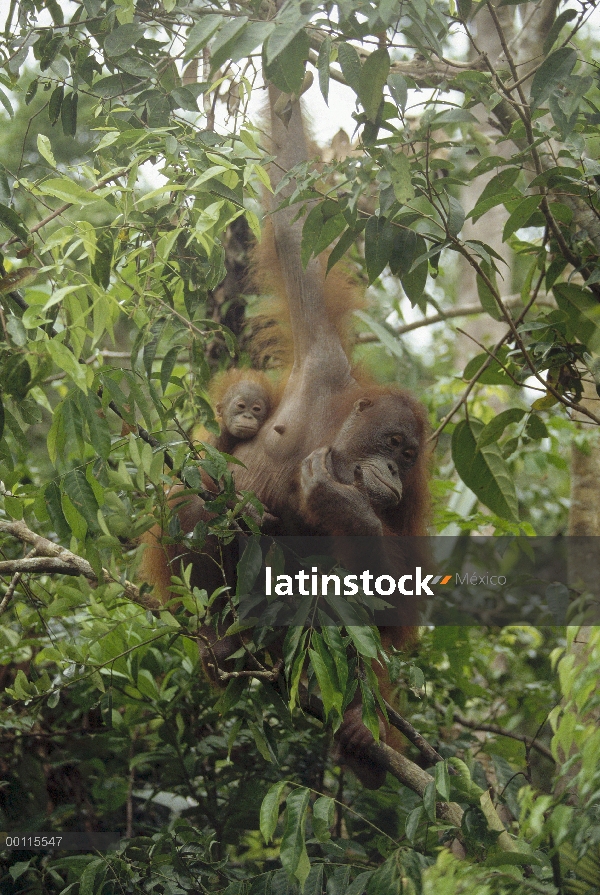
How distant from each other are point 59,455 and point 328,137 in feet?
3.45

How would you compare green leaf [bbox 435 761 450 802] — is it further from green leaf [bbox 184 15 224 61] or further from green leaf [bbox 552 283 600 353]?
green leaf [bbox 184 15 224 61]

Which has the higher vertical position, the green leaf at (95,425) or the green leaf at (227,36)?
the green leaf at (227,36)

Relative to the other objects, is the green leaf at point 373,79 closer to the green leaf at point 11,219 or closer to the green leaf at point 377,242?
the green leaf at point 377,242

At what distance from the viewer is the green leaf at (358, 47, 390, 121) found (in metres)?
1.20

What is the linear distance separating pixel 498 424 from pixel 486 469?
0.12m

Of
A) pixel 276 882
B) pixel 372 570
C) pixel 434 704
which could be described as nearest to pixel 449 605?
pixel 434 704

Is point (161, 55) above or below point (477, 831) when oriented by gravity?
above

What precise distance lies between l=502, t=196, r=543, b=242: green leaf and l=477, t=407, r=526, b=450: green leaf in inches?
14.0

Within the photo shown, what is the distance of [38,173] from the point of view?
65.5 inches

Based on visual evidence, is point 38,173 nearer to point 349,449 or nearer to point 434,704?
point 349,449

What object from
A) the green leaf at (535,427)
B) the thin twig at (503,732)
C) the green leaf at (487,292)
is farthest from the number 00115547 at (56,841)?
the green leaf at (487,292)

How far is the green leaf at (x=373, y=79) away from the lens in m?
1.20

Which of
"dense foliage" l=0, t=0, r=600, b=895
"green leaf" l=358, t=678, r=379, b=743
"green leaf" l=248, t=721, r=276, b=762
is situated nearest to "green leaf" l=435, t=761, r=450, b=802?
"dense foliage" l=0, t=0, r=600, b=895

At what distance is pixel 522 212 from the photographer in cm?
132
